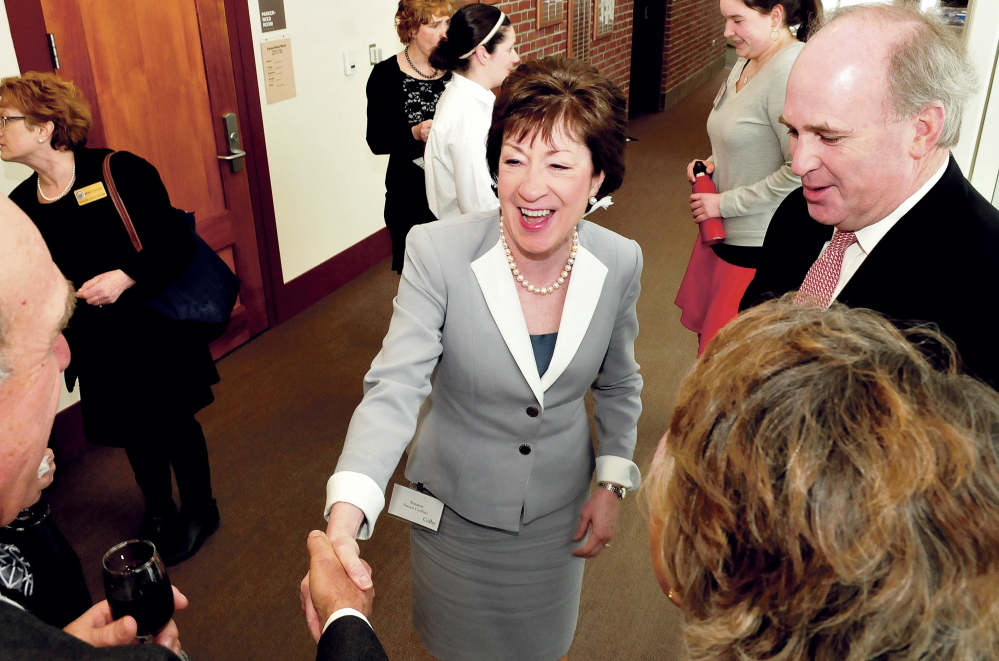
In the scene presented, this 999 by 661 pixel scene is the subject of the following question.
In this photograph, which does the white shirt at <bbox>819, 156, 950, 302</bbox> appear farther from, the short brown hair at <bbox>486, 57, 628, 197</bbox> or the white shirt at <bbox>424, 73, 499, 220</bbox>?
the white shirt at <bbox>424, 73, 499, 220</bbox>

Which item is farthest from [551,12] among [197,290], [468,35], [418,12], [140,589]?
[140,589]

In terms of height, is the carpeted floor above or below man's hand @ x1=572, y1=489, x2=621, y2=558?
below

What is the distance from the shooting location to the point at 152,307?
2.57 metres

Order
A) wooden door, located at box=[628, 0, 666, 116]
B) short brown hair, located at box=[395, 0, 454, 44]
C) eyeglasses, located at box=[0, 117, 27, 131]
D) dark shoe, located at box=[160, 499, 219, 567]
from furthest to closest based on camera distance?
wooden door, located at box=[628, 0, 666, 116], short brown hair, located at box=[395, 0, 454, 44], dark shoe, located at box=[160, 499, 219, 567], eyeglasses, located at box=[0, 117, 27, 131]

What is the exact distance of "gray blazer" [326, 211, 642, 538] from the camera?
1616mm

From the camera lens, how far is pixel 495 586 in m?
1.86

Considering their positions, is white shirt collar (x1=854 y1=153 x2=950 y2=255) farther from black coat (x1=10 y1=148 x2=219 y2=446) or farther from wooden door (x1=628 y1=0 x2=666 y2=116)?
wooden door (x1=628 y1=0 x2=666 y2=116)

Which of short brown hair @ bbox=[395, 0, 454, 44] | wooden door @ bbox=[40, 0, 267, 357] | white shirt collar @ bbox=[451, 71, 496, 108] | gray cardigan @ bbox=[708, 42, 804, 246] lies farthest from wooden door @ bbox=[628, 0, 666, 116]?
gray cardigan @ bbox=[708, 42, 804, 246]

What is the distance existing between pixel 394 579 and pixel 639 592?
0.89m

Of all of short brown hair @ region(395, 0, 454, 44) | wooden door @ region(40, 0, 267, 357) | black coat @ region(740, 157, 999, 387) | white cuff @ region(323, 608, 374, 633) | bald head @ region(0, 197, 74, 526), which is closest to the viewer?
bald head @ region(0, 197, 74, 526)

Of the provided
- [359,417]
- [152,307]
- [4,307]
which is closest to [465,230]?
[359,417]

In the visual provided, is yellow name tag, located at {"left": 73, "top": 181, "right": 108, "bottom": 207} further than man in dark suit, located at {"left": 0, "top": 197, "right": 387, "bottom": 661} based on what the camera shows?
Yes

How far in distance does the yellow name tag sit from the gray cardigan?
6.81 ft

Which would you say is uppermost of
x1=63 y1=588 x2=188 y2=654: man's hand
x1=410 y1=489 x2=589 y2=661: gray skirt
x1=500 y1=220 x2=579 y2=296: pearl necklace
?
x1=500 y1=220 x2=579 y2=296: pearl necklace
